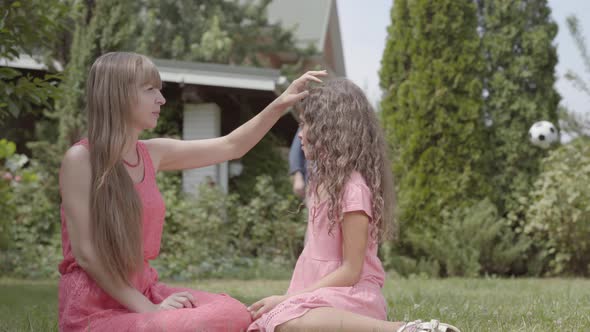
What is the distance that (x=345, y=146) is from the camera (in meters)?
2.94

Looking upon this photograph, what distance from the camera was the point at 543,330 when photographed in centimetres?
319

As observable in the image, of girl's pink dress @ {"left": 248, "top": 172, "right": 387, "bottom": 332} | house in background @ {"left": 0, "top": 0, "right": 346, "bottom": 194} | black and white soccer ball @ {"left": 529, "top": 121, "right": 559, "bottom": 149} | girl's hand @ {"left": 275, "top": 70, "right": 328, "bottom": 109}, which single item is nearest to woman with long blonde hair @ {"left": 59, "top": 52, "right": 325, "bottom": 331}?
girl's pink dress @ {"left": 248, "top": 172, "right": 387, "bottom": 332}

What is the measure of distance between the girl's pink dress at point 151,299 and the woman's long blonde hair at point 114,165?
0.12m

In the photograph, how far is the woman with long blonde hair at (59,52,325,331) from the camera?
2.46m

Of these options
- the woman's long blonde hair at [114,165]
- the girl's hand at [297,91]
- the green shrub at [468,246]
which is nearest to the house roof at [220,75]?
the green shrub at [468,246]

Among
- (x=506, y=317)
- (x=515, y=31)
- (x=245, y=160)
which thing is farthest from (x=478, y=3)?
(x=506, y=317)

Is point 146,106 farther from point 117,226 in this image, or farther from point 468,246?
point 468,246

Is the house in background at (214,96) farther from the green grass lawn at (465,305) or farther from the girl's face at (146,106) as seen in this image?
the girl's face at (146,106)

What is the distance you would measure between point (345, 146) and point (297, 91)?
0.36 m

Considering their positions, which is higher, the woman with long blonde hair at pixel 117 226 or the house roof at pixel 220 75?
the house roof at pixel 220 75

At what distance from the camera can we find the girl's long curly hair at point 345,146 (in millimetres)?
2898

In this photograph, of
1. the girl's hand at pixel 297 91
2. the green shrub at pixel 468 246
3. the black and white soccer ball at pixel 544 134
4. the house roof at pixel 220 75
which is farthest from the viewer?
the house roof at pixel 220 75

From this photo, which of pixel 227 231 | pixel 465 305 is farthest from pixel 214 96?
pixel 465 305

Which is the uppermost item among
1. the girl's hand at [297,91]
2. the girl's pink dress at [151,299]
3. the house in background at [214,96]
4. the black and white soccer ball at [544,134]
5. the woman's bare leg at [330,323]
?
the house in background at [214,96]
